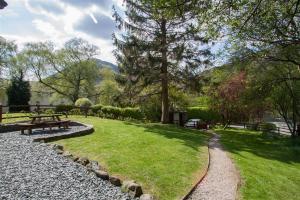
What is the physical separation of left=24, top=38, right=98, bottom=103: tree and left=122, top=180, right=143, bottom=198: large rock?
44.4m

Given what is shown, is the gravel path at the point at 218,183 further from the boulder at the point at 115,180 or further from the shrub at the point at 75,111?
the shrub at the point at 75,111

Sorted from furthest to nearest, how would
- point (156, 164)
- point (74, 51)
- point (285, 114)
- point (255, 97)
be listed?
point (74, 51), point (285, 114), point (255, 97), point (156, 164)

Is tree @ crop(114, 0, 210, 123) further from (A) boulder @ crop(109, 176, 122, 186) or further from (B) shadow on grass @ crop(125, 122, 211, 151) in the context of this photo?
(A) boulder @ crop(109, 176, 122, 186)

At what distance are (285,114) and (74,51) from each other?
34769 mm

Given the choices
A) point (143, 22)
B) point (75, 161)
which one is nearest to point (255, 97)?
point (143, 22)

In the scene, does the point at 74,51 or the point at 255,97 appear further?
the point at 74,51

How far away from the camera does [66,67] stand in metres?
52.1

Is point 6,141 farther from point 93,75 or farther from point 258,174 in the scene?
point 93,75

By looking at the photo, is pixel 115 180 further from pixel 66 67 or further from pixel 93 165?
pixel 66 67

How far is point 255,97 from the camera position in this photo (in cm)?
2345

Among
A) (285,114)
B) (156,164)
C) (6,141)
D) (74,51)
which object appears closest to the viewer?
(156,164)

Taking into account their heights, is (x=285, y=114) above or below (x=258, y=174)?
above

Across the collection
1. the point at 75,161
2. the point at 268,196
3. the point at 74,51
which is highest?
the point at 74,51

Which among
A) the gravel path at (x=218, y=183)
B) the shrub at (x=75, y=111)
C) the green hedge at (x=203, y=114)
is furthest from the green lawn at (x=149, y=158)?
the green hedge at (x=203, y=114)
